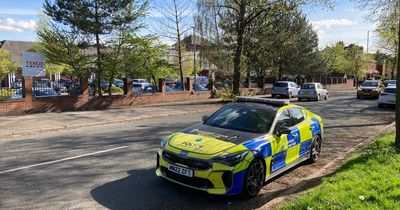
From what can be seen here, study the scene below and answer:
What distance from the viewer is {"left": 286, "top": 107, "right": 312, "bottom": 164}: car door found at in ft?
23.6

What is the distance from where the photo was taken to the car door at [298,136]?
7.21 metres

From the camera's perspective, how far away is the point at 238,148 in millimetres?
5734

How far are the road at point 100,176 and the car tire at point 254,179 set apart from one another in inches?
5.5

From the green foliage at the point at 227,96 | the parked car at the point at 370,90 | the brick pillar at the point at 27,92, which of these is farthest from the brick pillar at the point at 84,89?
the parked car at the point at 370,90

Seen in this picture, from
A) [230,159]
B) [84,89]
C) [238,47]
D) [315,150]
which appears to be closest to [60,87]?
[84,89]

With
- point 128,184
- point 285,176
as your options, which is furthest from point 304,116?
point 128,184

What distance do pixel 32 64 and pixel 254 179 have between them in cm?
1612

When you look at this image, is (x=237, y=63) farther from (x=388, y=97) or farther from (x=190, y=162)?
(x=190, y=162)

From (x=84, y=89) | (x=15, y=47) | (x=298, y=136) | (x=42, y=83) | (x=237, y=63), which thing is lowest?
(x=298, y=136)

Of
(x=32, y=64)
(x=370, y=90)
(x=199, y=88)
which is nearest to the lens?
(x=32, y=64)

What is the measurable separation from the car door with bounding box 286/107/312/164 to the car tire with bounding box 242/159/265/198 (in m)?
1.18

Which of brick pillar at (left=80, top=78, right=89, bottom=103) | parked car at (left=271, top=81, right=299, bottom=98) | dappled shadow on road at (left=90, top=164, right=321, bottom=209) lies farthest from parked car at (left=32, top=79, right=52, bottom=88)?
parked car at (left=271, top=81, right=299, bottom=98)

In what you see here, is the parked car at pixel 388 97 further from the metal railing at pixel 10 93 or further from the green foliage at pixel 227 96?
the metal railing at pixel 10 93

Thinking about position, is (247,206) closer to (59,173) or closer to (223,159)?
(223,159)
